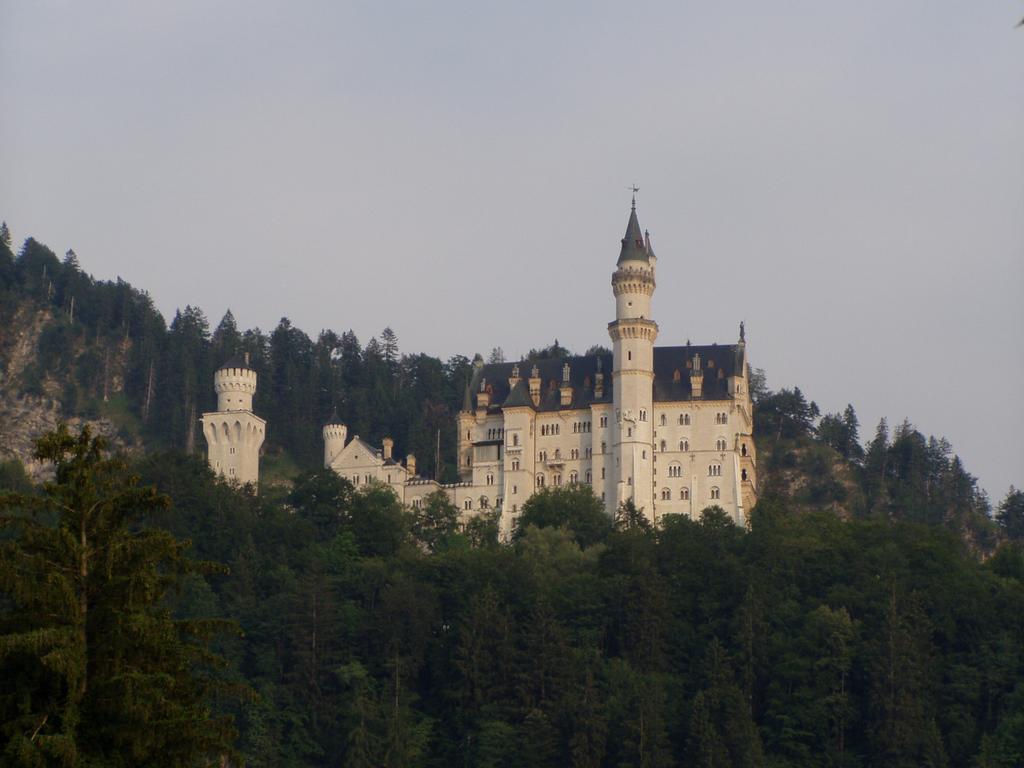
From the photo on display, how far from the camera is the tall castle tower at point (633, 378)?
102 metres

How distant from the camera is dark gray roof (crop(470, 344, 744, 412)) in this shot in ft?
347

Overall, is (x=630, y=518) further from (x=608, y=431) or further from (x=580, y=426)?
(x=580, y=426)

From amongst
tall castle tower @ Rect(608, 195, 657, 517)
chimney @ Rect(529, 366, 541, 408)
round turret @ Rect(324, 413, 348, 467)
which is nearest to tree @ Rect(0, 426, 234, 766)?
tall castle tower @ Rect(608, 195, 657, 517)

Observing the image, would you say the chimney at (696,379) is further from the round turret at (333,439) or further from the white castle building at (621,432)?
the round turret at (333,439)

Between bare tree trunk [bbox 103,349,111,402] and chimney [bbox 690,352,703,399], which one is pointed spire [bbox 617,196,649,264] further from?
bare tree trunk [bbox 103,349,111,402]

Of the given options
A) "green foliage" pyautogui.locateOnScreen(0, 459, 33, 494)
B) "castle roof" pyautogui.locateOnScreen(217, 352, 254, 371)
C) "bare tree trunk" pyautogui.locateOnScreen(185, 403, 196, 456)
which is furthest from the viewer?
"bare tree trunk" pyautogui.locateOnScreen(185, 403, 196, 456)

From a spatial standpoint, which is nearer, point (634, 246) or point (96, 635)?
point (96, 635)

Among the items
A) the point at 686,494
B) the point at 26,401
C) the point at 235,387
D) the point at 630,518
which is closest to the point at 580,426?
the point at 686,494

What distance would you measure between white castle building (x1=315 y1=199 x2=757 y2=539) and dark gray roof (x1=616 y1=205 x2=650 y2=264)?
9 centimetres

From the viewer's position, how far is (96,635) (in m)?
28.8

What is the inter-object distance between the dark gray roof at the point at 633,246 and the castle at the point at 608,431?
9cm

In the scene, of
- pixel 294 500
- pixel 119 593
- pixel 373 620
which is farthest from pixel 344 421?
pixel 119 593

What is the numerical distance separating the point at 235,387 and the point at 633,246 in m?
24.4

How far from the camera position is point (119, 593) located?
2897cm
